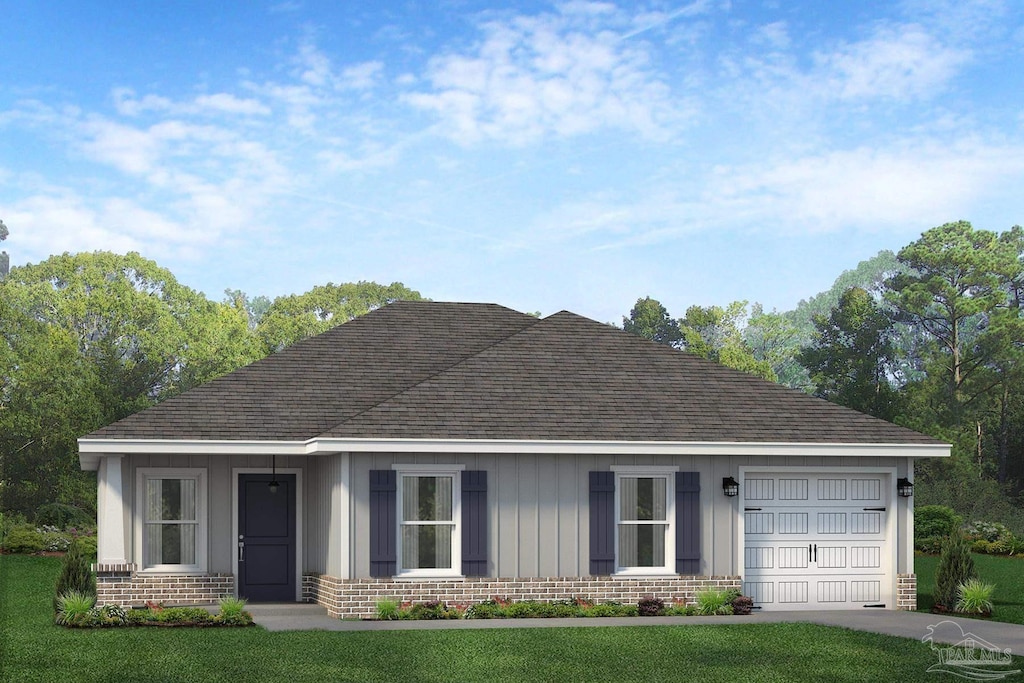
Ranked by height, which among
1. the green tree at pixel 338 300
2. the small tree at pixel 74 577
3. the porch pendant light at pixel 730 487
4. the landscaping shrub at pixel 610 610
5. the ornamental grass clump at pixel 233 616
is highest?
the green tree at pixel 338 300

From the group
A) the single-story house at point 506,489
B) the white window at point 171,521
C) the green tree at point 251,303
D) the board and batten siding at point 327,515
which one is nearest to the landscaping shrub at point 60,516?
the single-story house at point 506,489

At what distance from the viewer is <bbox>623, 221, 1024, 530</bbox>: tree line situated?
5172cm

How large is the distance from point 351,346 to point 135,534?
17.4ft

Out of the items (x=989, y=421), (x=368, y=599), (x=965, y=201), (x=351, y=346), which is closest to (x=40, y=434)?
(x=351, y=346)

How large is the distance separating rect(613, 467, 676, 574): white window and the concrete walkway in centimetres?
112

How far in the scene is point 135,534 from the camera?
20000 mm

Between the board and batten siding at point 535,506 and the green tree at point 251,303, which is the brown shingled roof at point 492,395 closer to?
the board and batten siding at point 535,506

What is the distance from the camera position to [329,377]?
22078 mm

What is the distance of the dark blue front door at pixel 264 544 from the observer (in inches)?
810

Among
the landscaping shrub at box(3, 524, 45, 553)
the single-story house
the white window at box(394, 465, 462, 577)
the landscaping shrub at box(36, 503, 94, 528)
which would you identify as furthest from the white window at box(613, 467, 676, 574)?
the landscaping shrub at box(36, 503, 94, 528)

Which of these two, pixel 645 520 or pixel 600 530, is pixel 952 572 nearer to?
pixel 645 520

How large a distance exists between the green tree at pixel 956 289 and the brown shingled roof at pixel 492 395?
38.0 metres

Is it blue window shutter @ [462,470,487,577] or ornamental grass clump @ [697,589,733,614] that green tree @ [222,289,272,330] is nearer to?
blue window shutter @ [462,470,487,577]

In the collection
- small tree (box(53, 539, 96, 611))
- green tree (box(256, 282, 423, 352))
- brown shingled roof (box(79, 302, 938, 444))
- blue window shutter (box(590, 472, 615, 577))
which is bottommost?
small tree (box(53, 539, 96, 611))
